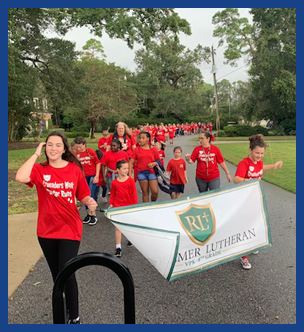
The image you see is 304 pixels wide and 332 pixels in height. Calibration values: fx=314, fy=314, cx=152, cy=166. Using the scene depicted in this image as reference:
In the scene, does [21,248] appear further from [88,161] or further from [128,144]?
[128,144]

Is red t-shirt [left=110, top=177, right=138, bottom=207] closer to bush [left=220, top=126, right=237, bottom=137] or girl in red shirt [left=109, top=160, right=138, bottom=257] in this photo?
girl in red shirt [left=109, top=160, right=138, bottom=257]

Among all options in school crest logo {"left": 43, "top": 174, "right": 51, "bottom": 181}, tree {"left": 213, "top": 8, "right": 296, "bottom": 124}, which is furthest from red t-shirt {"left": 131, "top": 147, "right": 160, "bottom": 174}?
tree {"left": 213, "top": 8, "right": 296, "bottom": 124}

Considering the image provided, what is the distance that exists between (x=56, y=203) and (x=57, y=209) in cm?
6

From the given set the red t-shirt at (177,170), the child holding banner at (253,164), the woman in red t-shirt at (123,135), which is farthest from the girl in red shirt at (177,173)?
the child holding banner at (253,164)

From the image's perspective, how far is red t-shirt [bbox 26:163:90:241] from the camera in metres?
3.08

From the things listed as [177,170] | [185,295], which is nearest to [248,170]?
[185,295]

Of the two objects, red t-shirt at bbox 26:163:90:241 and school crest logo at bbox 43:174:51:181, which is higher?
school crest logo at bbox 43:174:51:181

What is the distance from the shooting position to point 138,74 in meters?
65.2

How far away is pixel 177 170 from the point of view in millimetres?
6809

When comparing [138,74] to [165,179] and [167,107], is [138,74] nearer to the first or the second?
→ [167,107]

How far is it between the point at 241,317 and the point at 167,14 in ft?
67.2

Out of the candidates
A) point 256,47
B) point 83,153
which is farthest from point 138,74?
point 83,153

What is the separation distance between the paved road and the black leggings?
0.31 metres

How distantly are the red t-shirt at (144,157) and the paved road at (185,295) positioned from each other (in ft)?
6.62
